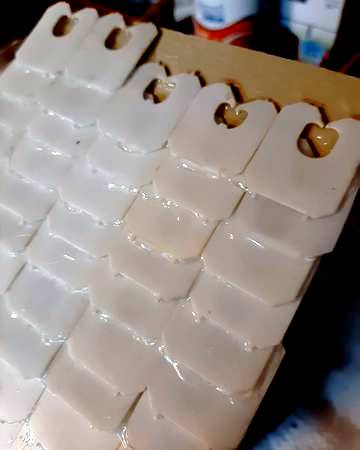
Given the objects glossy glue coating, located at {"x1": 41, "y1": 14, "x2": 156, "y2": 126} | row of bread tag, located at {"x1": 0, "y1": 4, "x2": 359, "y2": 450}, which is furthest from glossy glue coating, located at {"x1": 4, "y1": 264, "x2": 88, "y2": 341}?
glossy glue coating, located at {"x1": 41, "y1": 14, "x2": 156, "y2": 126}

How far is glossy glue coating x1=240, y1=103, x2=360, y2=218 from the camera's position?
1.82 feet

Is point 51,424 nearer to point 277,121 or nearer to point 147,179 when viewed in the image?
point 147,179

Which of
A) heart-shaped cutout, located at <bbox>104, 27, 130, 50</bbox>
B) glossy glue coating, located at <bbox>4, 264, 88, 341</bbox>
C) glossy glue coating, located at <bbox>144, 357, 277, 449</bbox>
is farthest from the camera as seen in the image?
heart-shaped cutout, located at <bbox>104, 27, 130, 50</bbox>

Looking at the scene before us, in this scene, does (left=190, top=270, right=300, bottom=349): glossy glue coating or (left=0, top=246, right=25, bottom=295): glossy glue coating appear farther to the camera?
(left=0, top=246, right=25, bottom=295): glossy glue coating

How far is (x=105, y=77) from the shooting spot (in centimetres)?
73

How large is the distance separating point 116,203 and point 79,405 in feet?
0.80

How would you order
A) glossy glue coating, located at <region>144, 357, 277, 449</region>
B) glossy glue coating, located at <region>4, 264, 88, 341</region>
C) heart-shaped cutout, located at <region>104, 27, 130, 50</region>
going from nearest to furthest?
glossy glue coating, located at <region>144, 357, 277, 449</region> → glossy glue coating, located at <region>4, 264, 88, 341</region> → heart-shaped cutout, located at <region>104, 27, 130, 50</region>

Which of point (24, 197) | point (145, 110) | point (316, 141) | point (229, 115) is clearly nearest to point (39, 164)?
point (24, 197)

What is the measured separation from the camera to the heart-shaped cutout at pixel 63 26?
0.82 m

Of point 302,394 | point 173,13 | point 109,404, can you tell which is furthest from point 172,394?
point 173,13

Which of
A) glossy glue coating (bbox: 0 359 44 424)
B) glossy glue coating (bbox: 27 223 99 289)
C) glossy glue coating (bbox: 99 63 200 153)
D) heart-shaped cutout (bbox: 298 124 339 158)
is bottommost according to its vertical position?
glossy glue coating (bbox: 0 359 44 424)

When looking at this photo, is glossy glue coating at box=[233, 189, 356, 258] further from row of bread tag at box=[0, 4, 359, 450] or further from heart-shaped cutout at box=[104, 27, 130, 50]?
heart-shaped cutout at box=[104, 27, 130, 50]

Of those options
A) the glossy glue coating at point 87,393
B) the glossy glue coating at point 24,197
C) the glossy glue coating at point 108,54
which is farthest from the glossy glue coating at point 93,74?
the glossy glue coating at point 87,393

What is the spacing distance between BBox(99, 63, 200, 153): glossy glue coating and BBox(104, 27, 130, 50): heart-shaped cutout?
7cm
